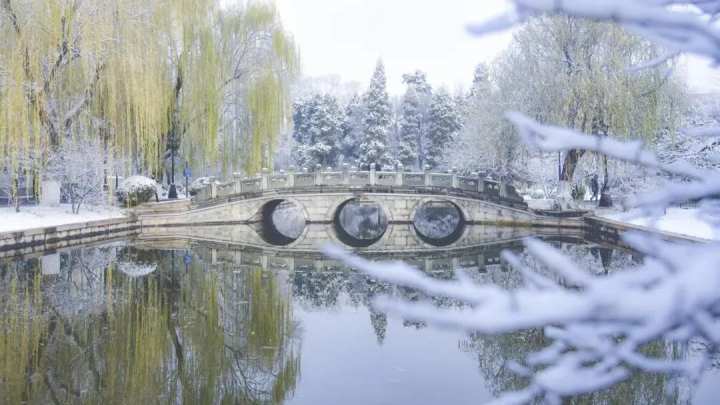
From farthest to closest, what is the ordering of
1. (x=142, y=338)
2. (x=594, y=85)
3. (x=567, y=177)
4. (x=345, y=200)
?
1. (x=345, y=200)
2. (x=567, y=177)
3. (x=594, y=85)
4. (x=142, y=338)

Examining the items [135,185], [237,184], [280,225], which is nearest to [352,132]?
[280,225]

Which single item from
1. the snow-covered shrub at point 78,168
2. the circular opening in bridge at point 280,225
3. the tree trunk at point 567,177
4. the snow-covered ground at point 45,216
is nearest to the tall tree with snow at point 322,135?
the circular opening in bridge at point 280,225

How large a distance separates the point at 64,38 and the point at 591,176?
62.8ft

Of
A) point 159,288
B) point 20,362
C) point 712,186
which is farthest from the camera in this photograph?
point 159,288

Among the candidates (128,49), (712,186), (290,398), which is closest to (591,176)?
(128,49)

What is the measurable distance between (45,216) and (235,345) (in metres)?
11.2

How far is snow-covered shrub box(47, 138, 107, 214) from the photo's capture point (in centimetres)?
1781

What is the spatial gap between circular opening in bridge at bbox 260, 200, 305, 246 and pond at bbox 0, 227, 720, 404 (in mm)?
7891

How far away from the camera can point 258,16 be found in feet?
75.3

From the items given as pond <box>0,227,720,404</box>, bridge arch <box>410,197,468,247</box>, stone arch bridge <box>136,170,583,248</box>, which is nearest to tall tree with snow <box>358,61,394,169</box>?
bridge arch <box>410,197,468,247</box>

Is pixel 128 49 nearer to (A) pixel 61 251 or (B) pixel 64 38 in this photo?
(B) pixel 64 38

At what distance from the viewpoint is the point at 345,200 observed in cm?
2409

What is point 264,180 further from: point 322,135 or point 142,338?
point 322,135

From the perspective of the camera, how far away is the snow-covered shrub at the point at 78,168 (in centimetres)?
1781
